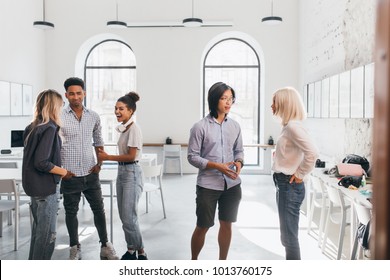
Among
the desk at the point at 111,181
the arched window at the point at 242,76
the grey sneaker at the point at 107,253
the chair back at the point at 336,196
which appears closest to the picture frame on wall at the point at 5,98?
the desk at the point at 111,181

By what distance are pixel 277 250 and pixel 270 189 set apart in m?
3.33

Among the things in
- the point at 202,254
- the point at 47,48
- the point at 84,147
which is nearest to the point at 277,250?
the point at 202,254

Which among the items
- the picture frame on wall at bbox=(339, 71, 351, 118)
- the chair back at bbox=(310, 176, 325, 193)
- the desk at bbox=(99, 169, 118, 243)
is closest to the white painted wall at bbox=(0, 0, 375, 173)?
the picture frame on wall at bbox=(339, 71, 351, 118)

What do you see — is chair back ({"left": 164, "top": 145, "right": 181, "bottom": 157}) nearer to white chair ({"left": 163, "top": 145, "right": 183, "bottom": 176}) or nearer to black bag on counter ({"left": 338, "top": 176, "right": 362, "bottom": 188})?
white chair ({"left": 163, "top": 145, "right": 183, "bottom": 176})

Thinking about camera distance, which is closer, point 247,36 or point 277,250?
point 277,250

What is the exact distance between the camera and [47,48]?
8672 millimetres

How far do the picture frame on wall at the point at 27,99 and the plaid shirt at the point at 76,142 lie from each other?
5.50 metres

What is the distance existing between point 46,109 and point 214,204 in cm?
130

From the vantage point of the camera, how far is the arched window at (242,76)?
29.5 ft

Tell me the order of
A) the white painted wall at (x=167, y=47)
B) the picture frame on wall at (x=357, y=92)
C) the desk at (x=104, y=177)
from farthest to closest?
the white painted wall at (x=167, y=47), the picture frame on wall at (x=357, y=92), the desk at (x=104, y=177)

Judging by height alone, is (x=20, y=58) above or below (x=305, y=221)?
above

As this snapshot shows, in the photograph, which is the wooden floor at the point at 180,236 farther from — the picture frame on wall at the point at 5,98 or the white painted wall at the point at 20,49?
the white painted wall at the point at 20,49

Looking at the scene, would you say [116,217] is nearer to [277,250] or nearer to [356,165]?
[277,250]

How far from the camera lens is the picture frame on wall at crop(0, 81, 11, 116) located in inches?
260
